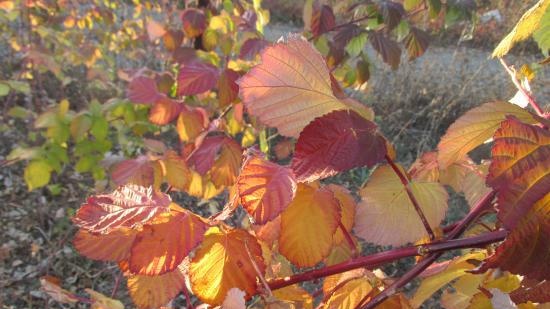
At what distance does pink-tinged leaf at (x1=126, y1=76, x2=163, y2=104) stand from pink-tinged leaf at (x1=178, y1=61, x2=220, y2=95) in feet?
0.53

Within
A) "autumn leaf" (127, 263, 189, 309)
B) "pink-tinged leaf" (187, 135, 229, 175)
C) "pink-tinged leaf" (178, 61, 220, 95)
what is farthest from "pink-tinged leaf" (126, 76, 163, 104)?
"autumn leaf" (127, 263, 189, 309)

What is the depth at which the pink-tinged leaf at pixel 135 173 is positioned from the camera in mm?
1142

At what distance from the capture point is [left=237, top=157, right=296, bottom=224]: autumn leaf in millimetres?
438

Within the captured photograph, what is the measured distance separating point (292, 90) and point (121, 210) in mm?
184

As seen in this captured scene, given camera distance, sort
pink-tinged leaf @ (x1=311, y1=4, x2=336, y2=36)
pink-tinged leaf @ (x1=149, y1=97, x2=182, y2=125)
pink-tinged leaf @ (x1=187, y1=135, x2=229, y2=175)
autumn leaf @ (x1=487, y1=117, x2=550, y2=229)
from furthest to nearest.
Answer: pink-tinged leaf @ (x1=311, y1=4, x2=336, y2=36) → pink-tinged leaf @ (x1=149, y1=97, x2=182, y2=125) → pink-tinged leaf @ (x1=187, y1=135, x2=229, y2=175) → autumn leaf @ (x1=487, y1=117, x2=550, y2=229)

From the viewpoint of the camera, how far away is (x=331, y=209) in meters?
0.50

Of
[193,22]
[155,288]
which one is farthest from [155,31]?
[155,288]

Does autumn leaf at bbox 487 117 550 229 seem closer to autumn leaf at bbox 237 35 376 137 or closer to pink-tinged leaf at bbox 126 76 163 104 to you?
autumn leaf at bbox 237 35 376 137

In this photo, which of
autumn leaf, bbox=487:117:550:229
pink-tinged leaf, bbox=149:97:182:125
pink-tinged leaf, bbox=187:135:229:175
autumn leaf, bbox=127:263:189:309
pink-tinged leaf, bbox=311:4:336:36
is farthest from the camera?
pink-tinged leaf, bbox=311:4:336:36

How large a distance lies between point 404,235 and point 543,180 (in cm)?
19

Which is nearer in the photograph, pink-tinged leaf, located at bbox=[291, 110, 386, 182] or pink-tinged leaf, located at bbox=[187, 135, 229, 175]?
pink-tinged leaf, located at bbox=[291, 110, 386, 182]

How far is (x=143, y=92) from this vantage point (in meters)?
1.38

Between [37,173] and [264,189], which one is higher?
[264,189]

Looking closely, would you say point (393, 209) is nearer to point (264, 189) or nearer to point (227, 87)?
point (264, 189)
